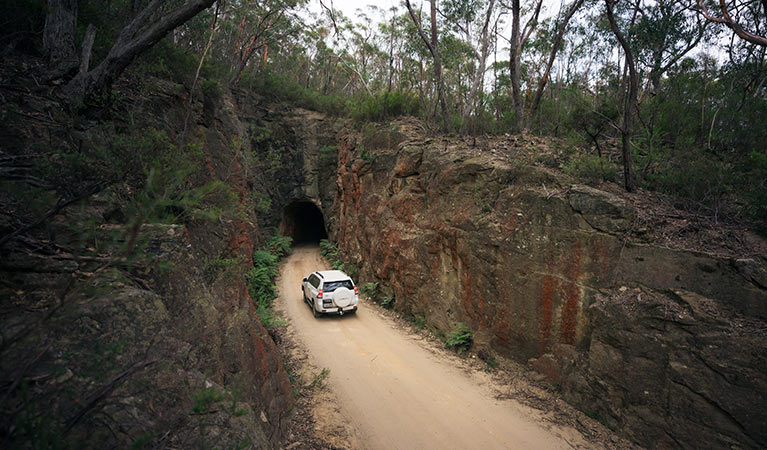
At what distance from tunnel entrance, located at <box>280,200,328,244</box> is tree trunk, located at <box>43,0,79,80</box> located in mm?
18267

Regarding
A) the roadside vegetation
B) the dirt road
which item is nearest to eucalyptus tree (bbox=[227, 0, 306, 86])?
the roadside vegetation

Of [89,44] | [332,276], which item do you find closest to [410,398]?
[332,276]

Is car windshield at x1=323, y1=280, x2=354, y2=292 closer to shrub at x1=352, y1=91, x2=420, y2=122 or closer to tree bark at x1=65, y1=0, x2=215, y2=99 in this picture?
tree bark at x1=65, y1=0, x2=215, y2=99

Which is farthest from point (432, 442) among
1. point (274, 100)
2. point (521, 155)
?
point (274, 100)

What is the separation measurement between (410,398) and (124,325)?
6.16m

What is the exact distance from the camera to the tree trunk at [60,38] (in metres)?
5.99

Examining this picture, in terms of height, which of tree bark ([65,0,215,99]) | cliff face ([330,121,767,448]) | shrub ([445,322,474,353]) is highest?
tree bark ([65,0,215,99])

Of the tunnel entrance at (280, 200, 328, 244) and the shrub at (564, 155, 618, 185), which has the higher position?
the shrub at (564, 155, 618, 185)

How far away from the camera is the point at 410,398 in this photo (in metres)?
7.68

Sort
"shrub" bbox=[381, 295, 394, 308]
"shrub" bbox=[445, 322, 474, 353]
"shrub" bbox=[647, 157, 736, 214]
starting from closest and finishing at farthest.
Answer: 1. "shrub" bbox=[647, 157, 736, 214]
2. "shrub" bbox=[445, 322, 474, 353]
3. "shrub" bbox=[381, 295, 394, 308]

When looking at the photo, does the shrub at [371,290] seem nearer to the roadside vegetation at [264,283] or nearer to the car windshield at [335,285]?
the car windshield at [335,285]

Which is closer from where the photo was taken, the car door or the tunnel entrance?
the car door

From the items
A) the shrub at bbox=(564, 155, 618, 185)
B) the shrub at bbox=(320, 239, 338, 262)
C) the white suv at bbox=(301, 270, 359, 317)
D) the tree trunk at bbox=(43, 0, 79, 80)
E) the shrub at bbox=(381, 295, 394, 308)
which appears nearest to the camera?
the tree trunk at bbox=(43, 0, 79, 80)

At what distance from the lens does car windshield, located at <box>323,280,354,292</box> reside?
40.8 feet
